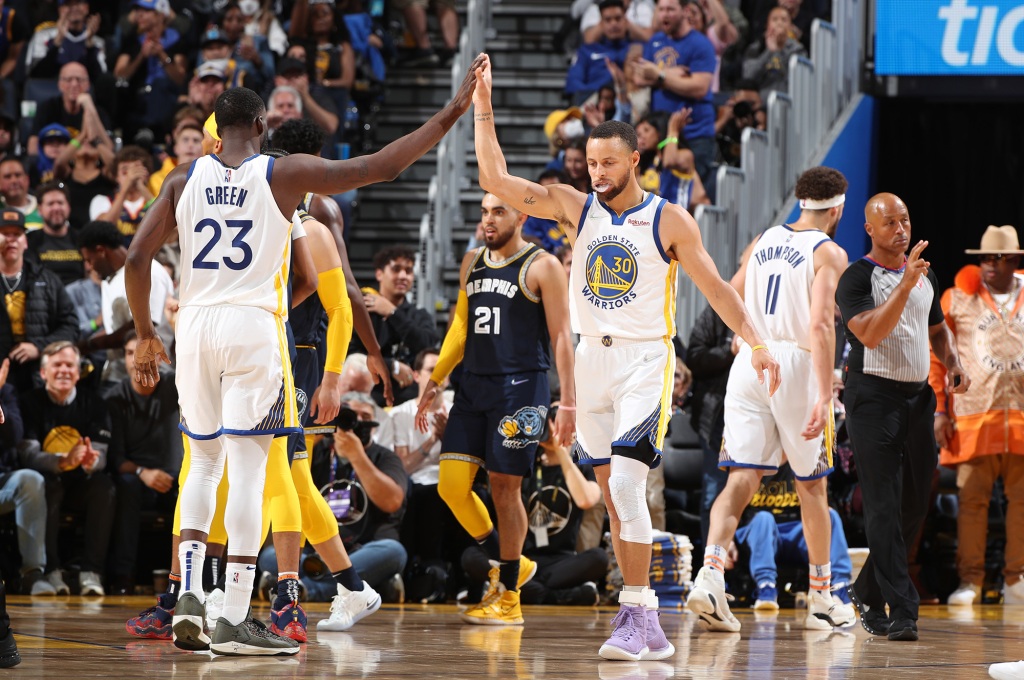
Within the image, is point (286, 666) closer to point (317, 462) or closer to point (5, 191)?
point (317, 462)

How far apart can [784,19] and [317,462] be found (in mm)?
7025

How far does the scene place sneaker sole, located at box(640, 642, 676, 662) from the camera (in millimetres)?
5719

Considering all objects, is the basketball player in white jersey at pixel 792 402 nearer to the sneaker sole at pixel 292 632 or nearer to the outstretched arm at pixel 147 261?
the sneaker sole at pixel 292 632

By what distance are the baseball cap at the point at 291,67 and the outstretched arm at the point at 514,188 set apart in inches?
305

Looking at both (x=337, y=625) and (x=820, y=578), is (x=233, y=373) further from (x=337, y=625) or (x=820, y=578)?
(x=820, y=578)

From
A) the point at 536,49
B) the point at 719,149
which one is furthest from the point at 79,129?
the point at 719,149

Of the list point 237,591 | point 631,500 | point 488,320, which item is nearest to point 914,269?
point 631,500

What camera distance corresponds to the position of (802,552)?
941 centimetres

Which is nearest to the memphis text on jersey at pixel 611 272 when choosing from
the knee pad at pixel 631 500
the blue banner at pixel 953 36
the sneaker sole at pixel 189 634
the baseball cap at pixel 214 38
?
the knee pad at pixel 631 500

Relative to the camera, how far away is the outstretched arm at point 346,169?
215 inches

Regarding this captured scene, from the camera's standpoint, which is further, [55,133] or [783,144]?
[55,133]

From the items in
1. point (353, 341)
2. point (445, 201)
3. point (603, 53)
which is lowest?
point (353, 341)

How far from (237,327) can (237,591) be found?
0.99 metres

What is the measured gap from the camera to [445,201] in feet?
44.0
